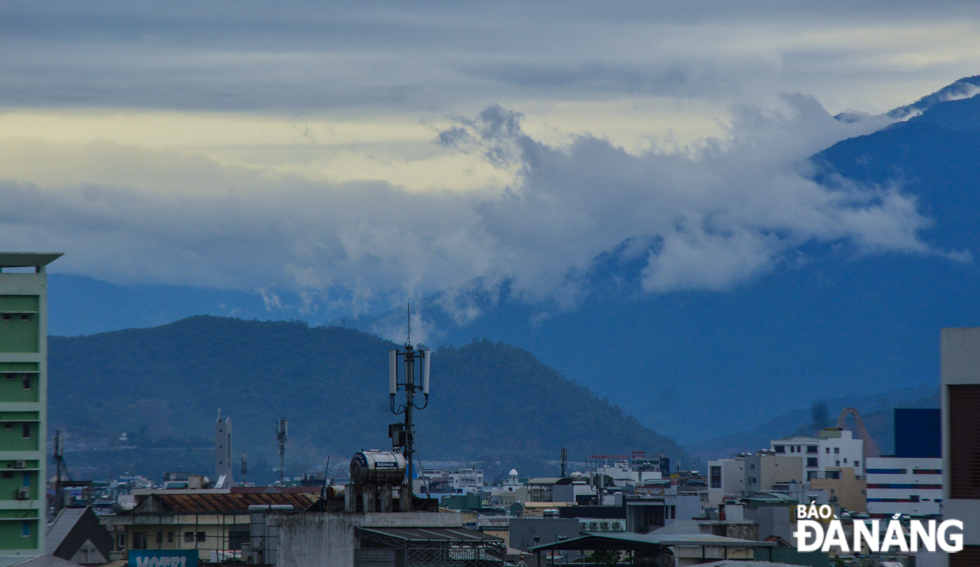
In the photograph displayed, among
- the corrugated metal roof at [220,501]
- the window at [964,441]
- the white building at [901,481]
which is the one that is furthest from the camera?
the white building at [901,481]

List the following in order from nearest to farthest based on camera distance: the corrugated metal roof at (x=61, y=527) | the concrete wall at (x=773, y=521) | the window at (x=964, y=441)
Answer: the window at (x=964, y=441), the corrugated metal roof at (x=61, y=527), the concrete wall at (x=773, y=521)

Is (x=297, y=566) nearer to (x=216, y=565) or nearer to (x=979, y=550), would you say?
(x=216, y=565)

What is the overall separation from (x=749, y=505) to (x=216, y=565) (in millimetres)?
57869

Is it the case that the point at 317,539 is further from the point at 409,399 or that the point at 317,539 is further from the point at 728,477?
the point at 728,477

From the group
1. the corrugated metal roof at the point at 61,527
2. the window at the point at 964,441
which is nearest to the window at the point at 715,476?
the corrugated metal roof at the point at 61,527

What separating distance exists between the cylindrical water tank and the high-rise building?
15.2 meters

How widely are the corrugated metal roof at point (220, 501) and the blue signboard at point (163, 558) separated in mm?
39312

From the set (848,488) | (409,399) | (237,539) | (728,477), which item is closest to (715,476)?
(728,477)

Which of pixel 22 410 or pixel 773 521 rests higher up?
pixel 22 410

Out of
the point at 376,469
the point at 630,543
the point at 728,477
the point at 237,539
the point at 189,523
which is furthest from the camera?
the point at 728,477

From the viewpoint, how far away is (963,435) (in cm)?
2900

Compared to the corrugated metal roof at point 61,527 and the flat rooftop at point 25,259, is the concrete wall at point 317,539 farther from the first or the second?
the corrugated metal roof at point 61,527

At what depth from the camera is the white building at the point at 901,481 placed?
6895 inches

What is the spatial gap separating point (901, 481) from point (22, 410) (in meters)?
151
